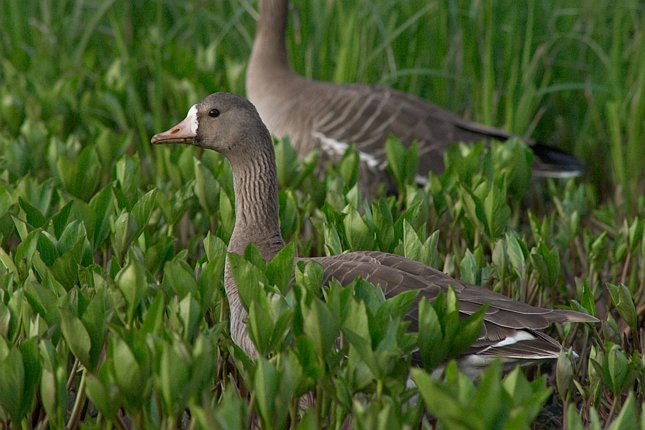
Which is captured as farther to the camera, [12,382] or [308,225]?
[308,225]

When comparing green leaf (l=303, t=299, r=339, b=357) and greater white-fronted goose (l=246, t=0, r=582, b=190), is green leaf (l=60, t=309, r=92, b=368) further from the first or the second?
greater white-fronted goose (l=246, t=0, r=582, b=190)

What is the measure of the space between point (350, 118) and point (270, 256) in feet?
9.11

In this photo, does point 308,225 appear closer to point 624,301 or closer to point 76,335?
point 624,301

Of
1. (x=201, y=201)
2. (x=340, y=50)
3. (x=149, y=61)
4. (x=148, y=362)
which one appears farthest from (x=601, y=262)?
(x=149, y=61)

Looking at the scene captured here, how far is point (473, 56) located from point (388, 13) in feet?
3.13

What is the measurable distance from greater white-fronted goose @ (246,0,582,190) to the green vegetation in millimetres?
286

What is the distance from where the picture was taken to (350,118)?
7.13 m

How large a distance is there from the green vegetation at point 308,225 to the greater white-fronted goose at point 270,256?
0.16m

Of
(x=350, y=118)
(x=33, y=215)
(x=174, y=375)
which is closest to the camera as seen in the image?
(x=174, y=375)

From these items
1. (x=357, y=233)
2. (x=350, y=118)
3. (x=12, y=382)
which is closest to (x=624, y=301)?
(x=357, y=233)

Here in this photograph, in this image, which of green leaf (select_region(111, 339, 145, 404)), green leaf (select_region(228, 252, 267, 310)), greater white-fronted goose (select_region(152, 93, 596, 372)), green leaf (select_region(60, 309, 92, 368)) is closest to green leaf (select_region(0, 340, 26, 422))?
green leaf (select_region(60, 309, 92, 368))

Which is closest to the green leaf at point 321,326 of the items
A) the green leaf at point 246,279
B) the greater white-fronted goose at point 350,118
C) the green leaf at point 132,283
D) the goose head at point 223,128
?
the green leaf at point 246,279

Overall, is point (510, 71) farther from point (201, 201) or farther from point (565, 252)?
point (201, 201)

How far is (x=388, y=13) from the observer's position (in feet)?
26.5
